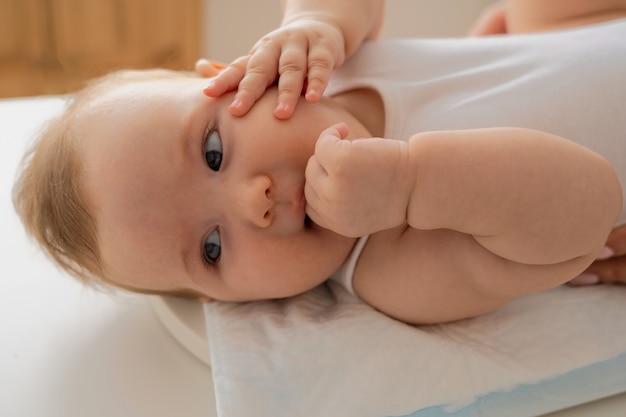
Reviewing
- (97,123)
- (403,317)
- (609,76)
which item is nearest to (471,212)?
(403,317)

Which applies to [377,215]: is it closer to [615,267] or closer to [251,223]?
[251,223]

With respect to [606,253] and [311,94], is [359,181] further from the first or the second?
[606,253]

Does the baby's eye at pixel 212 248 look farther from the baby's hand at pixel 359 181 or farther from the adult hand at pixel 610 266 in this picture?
the adult hand at pixel 610 266

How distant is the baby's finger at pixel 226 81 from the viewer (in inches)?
30.8

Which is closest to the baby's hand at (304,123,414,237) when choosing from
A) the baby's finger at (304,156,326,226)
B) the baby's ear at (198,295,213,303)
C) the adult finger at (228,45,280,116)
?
the baby's finger at (304,156,326,226)

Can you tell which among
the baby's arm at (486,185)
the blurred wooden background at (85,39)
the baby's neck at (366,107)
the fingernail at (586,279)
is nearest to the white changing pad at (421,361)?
the fingernail at (586,279)

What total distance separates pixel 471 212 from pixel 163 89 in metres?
0.40

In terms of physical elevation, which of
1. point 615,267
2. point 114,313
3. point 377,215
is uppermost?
point 377,215

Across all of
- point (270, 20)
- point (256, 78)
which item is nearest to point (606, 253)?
point (256, 78)

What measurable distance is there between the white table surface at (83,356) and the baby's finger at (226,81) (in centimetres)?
31

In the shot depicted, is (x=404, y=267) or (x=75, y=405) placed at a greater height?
(x=404, y=267)

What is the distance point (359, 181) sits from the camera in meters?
0.66

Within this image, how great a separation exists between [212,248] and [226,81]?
0.20 m

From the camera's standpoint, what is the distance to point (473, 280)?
771 millimetres
